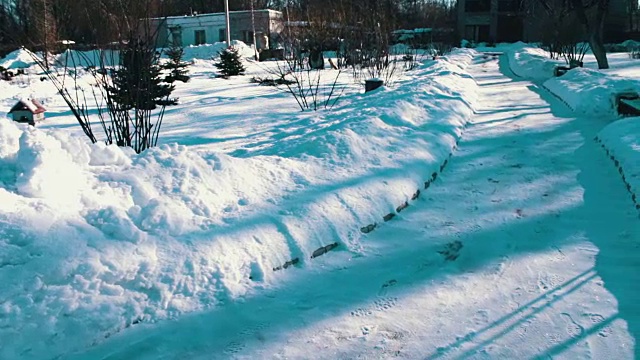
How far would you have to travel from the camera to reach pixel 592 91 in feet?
35.1

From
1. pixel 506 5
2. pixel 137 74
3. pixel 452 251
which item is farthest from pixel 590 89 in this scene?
pixel 506 5

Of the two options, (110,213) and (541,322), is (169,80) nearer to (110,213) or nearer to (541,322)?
(110,213)

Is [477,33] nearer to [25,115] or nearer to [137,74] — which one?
[25,115]

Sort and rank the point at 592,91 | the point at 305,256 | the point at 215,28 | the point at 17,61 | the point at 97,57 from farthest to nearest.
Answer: the point at 215,28 → the point at 17,61 → the point at 592,91 → the point at 97,57 → the point at 305,256

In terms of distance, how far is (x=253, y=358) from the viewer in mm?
2664

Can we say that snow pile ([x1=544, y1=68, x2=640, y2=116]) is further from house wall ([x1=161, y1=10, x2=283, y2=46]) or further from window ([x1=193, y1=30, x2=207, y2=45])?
window ([x1=193, y1=30, x2=207, y2=45])

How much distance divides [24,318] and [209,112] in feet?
30.1

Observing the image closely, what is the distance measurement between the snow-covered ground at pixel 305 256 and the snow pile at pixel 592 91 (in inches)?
171

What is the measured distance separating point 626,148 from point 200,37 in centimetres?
4623

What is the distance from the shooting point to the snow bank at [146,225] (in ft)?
9.17

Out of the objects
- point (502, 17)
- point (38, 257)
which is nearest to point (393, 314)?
point (38, 257)

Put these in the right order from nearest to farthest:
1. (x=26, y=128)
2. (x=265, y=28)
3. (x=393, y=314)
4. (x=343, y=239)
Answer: (x=393, y=314) → (x=26, y=128) → (x=343, y=239) → (x=265, y=28)

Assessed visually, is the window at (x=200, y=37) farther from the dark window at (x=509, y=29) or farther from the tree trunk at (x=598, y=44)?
the tree trunk at (x=598, y=44)

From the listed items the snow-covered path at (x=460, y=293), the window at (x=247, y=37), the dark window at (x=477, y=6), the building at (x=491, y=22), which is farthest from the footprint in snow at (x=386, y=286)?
the dark window at (x=477, y=6)
